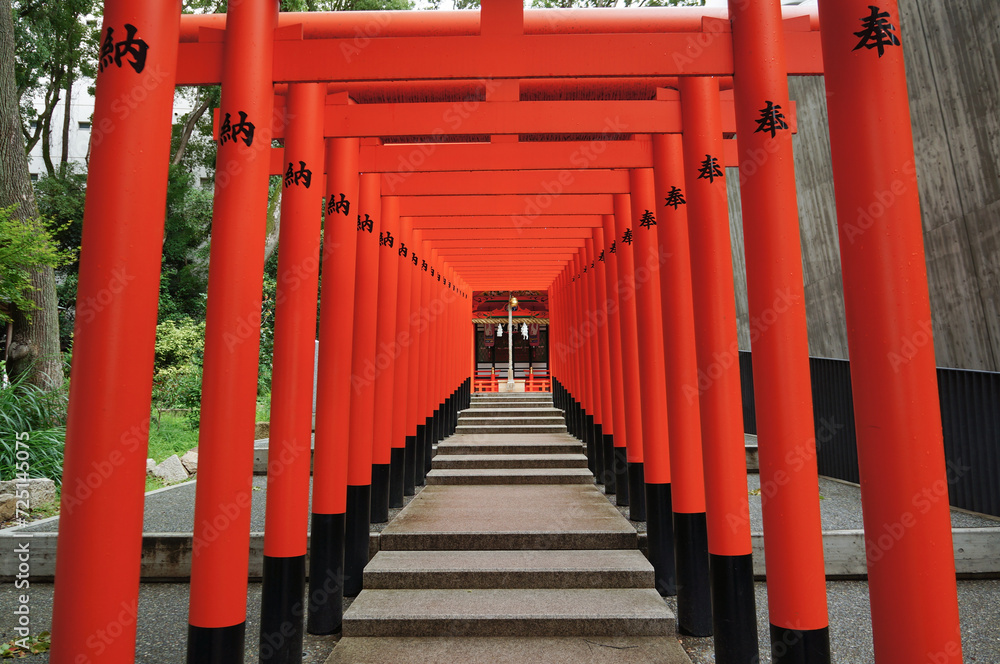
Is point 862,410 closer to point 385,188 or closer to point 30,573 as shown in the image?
point 385,188

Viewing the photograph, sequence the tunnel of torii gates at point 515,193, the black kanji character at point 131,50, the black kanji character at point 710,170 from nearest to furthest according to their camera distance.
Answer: the tunnel of torii gates at point 515,193 < the black kanji character at point 131,50 < the black kanji character at point 710,170

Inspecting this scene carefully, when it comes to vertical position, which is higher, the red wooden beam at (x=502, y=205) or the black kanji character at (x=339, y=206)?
the red wooden beam at (x=502, y=205)

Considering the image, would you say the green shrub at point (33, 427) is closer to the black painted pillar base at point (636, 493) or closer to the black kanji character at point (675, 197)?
the black painted pillar base at point (636, 493)

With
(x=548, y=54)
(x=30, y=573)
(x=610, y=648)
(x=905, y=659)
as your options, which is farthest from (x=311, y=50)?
(x=30, y=573)

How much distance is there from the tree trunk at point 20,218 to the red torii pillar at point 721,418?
9.67 m

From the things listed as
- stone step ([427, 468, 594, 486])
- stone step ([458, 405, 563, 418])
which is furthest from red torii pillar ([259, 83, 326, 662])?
stone step ([458, 405, 563, 418])

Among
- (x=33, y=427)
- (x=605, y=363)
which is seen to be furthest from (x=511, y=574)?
→ (x=33, y=427)

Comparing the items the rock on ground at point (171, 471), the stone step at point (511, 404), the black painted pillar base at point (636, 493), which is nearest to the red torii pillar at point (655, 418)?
the black painted pillar base at point (636, 493)

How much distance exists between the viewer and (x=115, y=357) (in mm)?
2180

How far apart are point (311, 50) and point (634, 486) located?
485cm

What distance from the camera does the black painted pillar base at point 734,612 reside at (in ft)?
10.7

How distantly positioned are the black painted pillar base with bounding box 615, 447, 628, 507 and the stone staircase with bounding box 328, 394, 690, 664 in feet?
0.91

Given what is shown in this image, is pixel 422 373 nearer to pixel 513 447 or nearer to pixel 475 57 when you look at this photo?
pixel 513 447

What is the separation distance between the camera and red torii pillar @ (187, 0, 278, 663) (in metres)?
2.65
